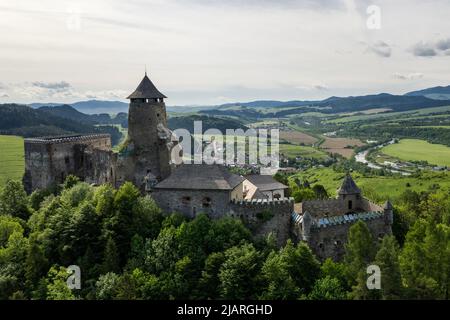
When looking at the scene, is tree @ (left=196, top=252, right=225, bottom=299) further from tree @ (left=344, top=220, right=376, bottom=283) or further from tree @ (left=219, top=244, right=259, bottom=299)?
tree @ (left=344, top=220, right=376, bottom=283)

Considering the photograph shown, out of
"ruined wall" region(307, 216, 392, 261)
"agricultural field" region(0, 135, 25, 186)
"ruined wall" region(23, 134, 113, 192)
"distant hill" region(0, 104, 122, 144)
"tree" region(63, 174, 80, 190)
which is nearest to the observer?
"ruined wall" region(307, 216, 392, 261)

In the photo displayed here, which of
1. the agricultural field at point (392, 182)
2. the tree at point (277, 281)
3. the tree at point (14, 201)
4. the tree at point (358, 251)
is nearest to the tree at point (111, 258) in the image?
the tree at point (277, 281)

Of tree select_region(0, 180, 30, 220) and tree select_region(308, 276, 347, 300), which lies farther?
tree select_region(0, 180, 30, 220)

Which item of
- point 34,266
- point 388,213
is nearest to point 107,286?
point 34,266

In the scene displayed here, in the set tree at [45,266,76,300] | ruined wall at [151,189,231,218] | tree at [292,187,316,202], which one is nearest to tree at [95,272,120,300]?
tree at [45,266,76,300]

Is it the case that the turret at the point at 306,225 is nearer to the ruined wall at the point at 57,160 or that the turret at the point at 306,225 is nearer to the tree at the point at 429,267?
the tree at the point at 429,267

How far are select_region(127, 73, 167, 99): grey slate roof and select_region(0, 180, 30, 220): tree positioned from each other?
20044mm

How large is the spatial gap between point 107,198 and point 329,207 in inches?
1017

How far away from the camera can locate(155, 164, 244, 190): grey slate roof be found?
1898 inches

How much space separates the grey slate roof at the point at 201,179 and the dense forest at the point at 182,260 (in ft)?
10.1

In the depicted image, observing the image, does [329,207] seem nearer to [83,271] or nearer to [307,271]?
[307,271]

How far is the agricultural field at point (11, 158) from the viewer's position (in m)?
117
